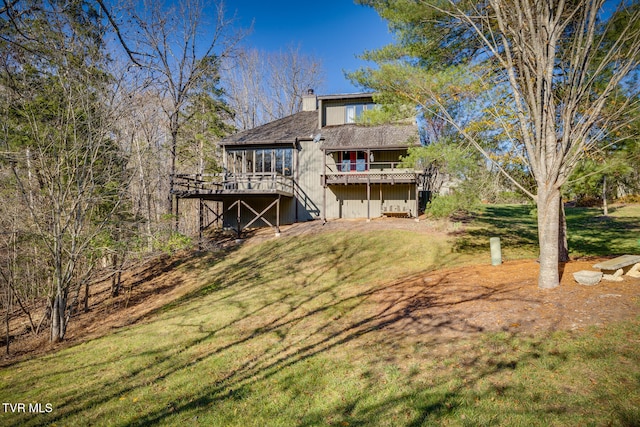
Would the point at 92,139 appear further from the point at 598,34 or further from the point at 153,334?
the point at 598,34

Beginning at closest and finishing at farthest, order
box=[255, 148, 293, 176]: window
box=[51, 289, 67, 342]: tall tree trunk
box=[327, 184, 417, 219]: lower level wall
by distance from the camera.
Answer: box=[51, 289, 67, 342]: tall tree trunk < box=[327, 184, 417, 219]: lower level wall < box=[255, 148, 293, 176]: window

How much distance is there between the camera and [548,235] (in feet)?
23.5

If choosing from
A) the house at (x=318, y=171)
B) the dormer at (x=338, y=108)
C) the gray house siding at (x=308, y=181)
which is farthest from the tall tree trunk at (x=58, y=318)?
the dormer at (x=338, y=108)

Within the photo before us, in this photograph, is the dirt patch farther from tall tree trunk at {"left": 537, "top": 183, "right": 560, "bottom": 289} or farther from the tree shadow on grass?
tall tree trunk at {"left": 537, "top": 183, "right": 560, "bottom": 289}

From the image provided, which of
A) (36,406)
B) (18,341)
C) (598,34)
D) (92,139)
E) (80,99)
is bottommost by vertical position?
(18,341)

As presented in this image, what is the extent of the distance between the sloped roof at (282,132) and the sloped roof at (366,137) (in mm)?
1318

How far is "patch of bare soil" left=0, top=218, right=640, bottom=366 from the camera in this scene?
5.69 meters

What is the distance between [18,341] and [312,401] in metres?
10.4

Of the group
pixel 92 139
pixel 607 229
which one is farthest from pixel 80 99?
pixel 607 229

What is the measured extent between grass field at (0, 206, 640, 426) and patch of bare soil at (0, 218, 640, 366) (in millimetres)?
364

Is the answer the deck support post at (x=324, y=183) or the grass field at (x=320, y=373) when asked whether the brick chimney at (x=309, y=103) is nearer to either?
the deck support post at (x=324, y=183)

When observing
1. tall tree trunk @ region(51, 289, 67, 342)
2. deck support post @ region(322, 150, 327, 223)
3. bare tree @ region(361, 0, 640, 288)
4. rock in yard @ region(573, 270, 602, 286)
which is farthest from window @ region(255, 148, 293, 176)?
rock in yard @ region(573, 270, 602, 286)

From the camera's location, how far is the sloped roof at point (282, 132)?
1898cm

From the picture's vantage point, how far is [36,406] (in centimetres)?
519
